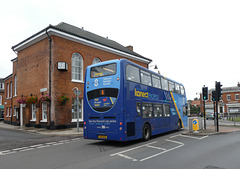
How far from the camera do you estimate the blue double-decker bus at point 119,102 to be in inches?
370

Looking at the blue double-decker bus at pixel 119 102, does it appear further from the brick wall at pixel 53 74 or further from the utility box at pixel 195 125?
the brick wall at pixel 53 74

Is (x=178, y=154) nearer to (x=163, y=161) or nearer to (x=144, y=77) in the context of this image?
(x=163, y=161)

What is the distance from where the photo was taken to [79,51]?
20891 millimetres

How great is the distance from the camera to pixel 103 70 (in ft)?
33.4

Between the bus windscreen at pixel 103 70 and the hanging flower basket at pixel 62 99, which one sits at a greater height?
the bus windscreen at pixel 103 70

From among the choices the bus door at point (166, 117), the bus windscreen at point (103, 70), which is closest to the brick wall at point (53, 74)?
the bus windscreen at point (103, 70)

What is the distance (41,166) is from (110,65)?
17.6ft

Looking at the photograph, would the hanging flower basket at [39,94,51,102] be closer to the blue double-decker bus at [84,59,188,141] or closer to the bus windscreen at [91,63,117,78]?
the blue double-decker bus at [84,59,188,141]

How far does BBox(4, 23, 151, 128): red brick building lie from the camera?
60.9 ft

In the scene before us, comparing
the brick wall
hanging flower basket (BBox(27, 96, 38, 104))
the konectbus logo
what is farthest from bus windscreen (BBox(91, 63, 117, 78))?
hanging flower basket (BBox(27, 96, 38, 104))

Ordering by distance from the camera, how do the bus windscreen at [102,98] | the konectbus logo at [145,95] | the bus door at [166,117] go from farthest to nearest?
the bus door at [166,117]
the konectbus logo at [145,95]
the bus windscreen at [102,98]

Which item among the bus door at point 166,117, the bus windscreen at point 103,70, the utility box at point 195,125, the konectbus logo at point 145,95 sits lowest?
the utility box at point 195,125

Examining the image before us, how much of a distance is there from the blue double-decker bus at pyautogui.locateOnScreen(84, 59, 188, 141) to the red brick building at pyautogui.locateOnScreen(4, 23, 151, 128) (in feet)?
29.3

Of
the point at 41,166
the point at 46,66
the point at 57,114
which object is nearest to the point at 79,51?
the point at 46,66
